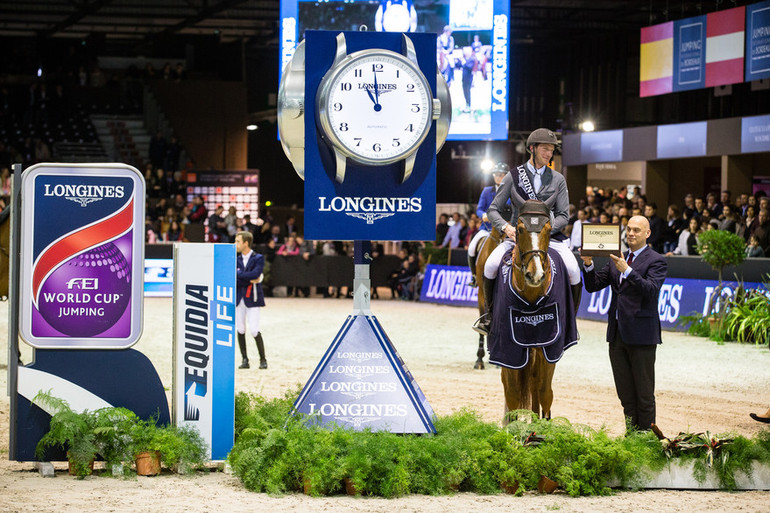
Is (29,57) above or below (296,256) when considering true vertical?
above

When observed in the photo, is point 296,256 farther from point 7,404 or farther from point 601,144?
point 7,404

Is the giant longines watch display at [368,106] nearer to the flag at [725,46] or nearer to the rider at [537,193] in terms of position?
the rider at [537,193]

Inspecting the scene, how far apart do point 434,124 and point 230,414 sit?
8.16ft

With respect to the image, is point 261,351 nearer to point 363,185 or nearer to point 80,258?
point 80,258

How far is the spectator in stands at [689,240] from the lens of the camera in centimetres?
2030

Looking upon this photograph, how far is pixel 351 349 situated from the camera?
708 cm

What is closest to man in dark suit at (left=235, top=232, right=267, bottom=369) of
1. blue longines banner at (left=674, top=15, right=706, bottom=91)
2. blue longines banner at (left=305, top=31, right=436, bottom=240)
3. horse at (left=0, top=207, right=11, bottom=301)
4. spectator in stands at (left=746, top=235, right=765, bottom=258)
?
horse at (left=0, top=207, right=11, bottom=301)

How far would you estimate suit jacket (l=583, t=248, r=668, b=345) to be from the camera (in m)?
7.66

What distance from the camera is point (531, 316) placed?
7645mm

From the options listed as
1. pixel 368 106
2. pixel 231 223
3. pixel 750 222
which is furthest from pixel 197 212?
pixel 368 106

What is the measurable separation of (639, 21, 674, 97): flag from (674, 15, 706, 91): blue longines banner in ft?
0.80

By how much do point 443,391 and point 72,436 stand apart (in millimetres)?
5256

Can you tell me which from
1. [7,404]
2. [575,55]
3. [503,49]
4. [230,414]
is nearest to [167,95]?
[575,55]

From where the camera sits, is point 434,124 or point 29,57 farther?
point 29,57
